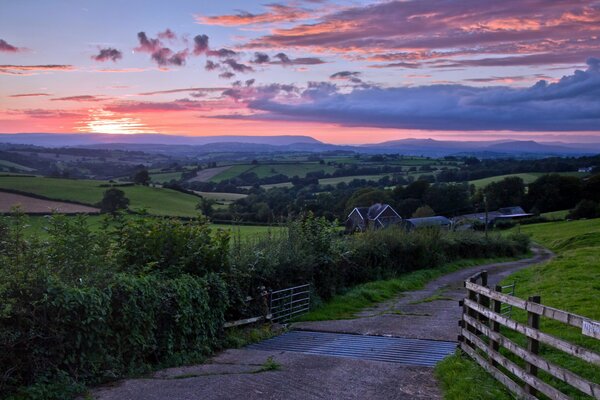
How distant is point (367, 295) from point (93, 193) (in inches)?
1182

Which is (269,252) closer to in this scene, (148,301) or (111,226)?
(111,226)

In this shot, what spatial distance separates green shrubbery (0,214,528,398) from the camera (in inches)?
312

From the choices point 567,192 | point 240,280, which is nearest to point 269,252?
point 240,280

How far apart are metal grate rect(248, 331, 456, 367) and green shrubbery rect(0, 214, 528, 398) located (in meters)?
1.37

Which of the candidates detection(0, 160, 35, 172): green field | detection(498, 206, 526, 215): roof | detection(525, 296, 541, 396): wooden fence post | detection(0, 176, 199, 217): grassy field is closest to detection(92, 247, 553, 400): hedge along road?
detection(525, 296, 541, 396): wooden fence post

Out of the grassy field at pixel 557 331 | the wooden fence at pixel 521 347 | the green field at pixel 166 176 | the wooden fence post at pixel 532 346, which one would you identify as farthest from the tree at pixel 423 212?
the wooden fence post at pixel 532 346

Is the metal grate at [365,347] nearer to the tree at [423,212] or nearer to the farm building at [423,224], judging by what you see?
the farm building at [423,224]

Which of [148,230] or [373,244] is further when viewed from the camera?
[373,244]

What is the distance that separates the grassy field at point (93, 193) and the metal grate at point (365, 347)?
24832mm

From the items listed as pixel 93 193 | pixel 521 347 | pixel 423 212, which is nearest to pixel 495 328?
pixel 521 347

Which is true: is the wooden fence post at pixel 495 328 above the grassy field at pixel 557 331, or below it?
above

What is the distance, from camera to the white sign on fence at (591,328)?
540cm

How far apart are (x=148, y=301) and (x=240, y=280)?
4066 millimetres

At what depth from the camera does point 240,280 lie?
1374 cm
